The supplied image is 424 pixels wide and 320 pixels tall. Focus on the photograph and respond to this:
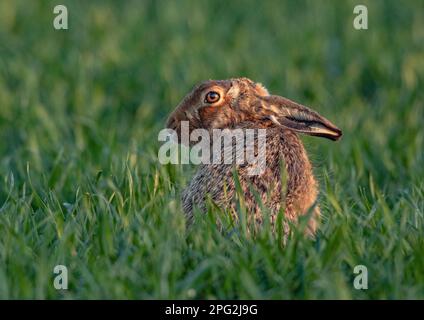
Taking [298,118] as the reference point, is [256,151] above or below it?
below

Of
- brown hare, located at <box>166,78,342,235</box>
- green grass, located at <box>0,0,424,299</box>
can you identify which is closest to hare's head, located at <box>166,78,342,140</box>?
brown hare, located at <box>166,78,342,235</box>

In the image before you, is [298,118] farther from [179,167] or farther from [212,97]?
[179,167]

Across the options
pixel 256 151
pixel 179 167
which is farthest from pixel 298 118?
pixel 179 167

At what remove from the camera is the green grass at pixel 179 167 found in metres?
4.55

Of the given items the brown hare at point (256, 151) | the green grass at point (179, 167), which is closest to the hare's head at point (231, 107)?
the brown hare at point (256, 151)

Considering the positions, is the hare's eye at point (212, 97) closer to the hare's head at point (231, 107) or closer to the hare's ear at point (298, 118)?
the hare's head at point (231, 107)

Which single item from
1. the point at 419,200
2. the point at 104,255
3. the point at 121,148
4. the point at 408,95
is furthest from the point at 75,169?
the point at 408,95

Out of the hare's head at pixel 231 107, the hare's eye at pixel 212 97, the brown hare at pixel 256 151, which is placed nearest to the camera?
the brown hare at pixel 256 151

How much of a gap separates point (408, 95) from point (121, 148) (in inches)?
119

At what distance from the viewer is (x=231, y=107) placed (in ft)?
19.0

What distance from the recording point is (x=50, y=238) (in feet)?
16.3

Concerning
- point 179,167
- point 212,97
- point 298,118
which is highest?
point 212,97

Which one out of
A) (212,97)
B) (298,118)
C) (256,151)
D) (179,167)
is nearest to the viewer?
(256,151)

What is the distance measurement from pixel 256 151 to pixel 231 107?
0.53m
